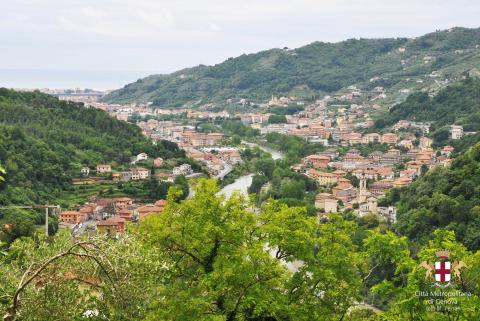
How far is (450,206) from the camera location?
20.1m

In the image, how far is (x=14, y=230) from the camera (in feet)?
54.0

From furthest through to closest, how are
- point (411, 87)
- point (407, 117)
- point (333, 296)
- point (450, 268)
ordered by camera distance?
point (411, 87)
point (407, 117)
point (333, 296)
point (450, 268)

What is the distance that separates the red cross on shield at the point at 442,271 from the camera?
5484 mm

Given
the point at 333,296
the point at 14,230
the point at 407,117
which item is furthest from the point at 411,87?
the point at 333,296

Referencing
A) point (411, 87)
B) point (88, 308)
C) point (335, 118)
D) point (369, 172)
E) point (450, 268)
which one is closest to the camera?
point (450, 268)

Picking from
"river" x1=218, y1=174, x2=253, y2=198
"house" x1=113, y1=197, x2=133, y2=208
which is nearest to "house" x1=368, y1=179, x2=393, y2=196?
"river" x1=218, y1=174, x2=253, y2=198

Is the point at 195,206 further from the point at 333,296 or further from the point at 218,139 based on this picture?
the point at 218,139

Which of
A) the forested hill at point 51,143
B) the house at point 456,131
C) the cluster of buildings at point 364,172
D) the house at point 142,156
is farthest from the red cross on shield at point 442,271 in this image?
the house at point 456,131

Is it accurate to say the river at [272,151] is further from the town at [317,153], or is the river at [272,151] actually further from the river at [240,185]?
the river at [240,185]

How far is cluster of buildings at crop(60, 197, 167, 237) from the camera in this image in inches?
973

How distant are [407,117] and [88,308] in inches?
1875

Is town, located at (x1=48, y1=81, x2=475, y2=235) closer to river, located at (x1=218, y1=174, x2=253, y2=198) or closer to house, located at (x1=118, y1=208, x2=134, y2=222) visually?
house, located at (x1=118, y1=208, x2=134, y2=222)

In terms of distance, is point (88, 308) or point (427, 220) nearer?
point (88, 308)

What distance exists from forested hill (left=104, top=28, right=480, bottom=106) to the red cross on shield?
2505 inches
